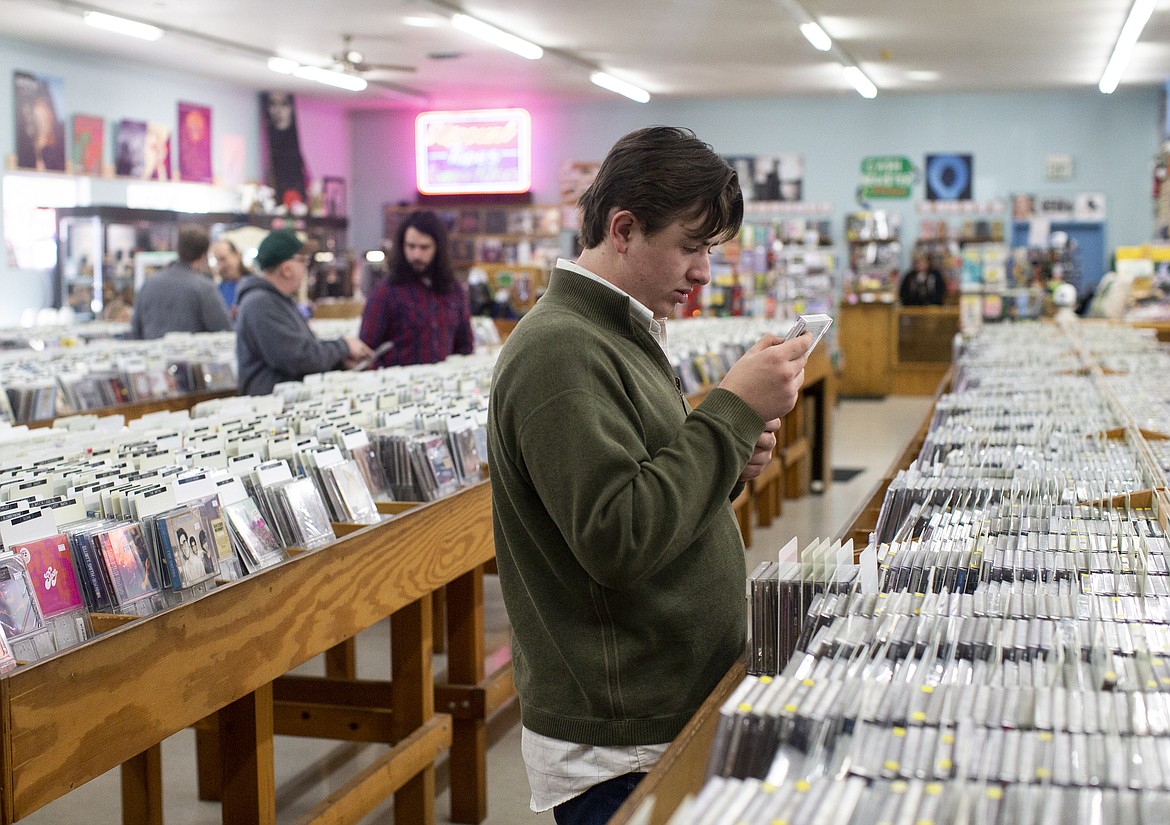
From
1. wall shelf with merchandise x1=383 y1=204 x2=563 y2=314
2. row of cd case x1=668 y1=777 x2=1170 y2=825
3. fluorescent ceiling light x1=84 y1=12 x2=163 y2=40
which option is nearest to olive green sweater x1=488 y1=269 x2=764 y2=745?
row of cd case x1=668 y1=777 x2=1170 y2=825

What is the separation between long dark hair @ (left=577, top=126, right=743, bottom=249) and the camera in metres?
1.58

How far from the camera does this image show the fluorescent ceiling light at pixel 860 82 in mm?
13477

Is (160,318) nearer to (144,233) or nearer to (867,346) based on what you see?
(144,233)

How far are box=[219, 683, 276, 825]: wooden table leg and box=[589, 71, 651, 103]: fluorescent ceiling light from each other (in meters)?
12.1

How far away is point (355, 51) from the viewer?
492 inches

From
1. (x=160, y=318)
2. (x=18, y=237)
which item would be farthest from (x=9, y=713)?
(x=18, y=237)

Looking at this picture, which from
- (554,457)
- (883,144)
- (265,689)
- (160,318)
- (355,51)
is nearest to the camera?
(554,457)

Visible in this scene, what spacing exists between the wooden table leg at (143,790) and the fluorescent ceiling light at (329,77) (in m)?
10.4

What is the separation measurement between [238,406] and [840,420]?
9368 mm

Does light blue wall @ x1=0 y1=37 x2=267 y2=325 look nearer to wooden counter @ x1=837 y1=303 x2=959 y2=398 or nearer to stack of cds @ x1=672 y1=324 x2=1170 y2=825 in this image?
wooden counter @ x1=837 y1=303 x2=959 y2=398

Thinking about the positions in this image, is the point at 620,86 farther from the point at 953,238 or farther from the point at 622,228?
the point at 622,228

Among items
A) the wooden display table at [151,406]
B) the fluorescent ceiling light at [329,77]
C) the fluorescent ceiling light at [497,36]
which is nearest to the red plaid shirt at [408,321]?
the wooden display table at [151,406]

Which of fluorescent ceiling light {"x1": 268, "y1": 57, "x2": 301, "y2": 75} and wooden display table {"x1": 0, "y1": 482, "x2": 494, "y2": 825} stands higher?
fluorescent ceiling light {"x1": 268, "y1": 57, "x2": 301, "y2": 75}

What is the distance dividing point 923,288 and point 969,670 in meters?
14.3
